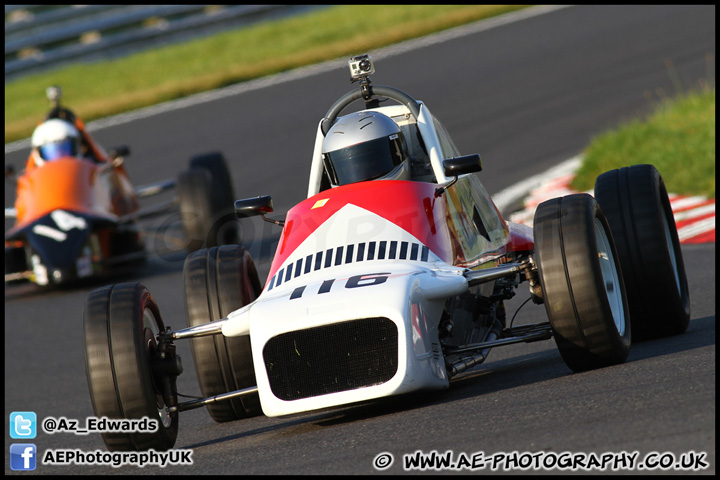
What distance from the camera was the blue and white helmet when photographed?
1459cm

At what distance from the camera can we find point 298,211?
7219mm

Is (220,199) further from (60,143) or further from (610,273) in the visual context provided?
(610,273)

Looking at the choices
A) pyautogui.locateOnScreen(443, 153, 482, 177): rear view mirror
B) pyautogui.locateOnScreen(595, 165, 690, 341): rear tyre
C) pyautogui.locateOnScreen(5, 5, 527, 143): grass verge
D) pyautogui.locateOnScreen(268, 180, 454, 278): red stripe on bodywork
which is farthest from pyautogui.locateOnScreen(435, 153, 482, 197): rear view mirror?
pyautogui.locateOnScreen(5, 5, 527, 143): grass verge

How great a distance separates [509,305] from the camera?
34.3 feet

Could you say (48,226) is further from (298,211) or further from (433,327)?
(433,327)

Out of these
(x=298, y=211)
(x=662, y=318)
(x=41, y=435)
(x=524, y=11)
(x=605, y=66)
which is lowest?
(x=41, y=435)

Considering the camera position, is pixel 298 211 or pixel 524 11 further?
pixel 524 11

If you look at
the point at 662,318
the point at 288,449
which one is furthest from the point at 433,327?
the point at 662,318

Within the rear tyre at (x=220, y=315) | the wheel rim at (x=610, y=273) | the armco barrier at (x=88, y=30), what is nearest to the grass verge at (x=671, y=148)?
the wheel rim at (x=610, y=273)

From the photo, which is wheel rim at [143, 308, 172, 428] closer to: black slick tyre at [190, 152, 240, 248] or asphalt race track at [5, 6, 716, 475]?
asphalt race track at [5, 6, 716, 475]

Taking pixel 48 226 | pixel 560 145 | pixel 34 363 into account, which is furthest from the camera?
pixel 560 145

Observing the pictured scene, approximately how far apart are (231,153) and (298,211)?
13.7m

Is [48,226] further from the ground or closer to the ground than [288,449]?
further from the ground

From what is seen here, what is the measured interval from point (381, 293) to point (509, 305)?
4.85 metres
